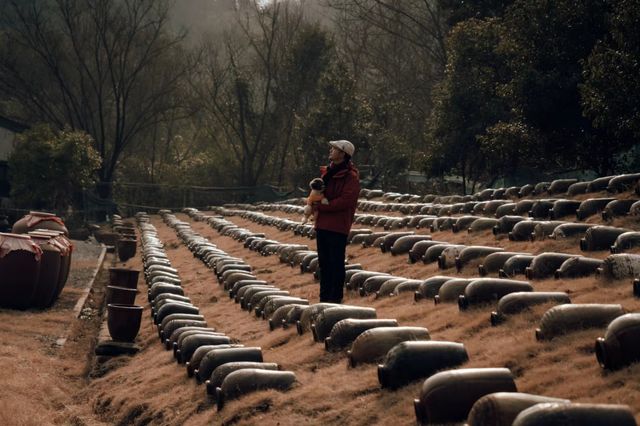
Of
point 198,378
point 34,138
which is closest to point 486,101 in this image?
point 34,138

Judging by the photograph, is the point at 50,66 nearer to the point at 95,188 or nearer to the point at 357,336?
the point at 95,188

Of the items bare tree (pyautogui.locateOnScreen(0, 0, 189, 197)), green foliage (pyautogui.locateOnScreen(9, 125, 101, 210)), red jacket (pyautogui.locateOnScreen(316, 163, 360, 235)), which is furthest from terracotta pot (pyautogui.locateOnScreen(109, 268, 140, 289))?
bare tree (pyautogui.locateOnScreen(0, 0, 189, 197))

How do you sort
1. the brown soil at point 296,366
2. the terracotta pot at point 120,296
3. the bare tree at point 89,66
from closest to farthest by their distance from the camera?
1. the brown soil at point 296,366
2. the terracotta pot at point 120,296
3. the bare tree at point 89,66

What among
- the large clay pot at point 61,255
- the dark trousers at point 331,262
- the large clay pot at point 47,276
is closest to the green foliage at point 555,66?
the large clay pot at point 61,255

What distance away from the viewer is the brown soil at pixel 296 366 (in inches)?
319

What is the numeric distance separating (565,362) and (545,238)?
8.53m

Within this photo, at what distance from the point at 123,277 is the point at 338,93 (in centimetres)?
3079

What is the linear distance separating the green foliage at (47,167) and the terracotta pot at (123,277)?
23.4m

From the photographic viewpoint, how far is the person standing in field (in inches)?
509

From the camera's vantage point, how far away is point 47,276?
20281mm

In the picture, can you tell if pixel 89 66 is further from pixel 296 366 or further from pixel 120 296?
Result: pixel 296 366

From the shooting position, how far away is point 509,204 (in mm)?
21969

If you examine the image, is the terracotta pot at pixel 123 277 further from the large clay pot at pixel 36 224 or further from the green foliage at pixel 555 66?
the green foliage at pixel 555 66

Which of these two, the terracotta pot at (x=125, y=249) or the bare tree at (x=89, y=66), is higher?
the bare tree at (x=89, y=66)
